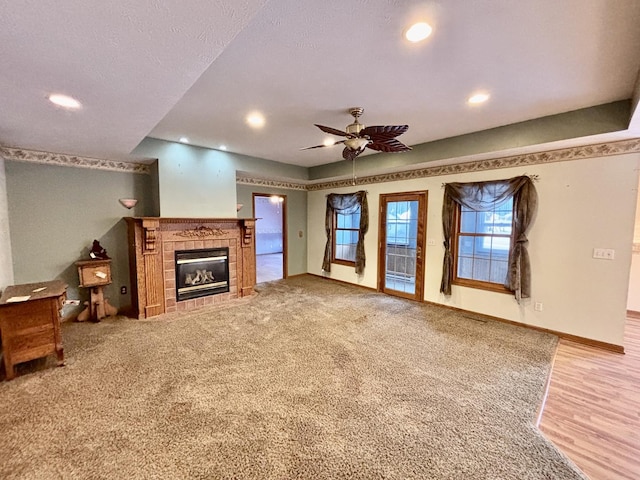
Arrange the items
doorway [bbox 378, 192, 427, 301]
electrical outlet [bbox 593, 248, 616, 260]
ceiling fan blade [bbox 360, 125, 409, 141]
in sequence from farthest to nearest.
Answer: doorway [bbox 378, 192, 427, 301] < electrical outlet [bbox 593, 248, 616, 260] < ceiling fan blade [bbox 360, 125, 409, 141]

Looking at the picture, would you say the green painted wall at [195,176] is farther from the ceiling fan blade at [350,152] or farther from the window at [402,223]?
the window at [402,223]

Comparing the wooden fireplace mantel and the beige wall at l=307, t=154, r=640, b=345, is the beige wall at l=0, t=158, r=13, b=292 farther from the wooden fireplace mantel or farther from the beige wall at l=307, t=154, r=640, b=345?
the beige wall at l=307, t=154, r=640, b=345

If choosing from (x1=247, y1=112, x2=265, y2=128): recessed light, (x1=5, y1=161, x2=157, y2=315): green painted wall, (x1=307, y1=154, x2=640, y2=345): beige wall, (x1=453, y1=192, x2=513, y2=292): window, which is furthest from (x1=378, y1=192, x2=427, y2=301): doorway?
(x1=5, y1=161, x2=157, y2=315): green painted wall

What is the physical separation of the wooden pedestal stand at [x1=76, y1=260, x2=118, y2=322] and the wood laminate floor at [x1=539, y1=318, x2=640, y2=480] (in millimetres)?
5073

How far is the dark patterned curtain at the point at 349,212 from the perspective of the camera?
553cm

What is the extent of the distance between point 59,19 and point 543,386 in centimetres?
406

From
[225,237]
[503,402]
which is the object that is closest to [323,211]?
[225,237]

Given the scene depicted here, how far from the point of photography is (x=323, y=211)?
6496 millimetres

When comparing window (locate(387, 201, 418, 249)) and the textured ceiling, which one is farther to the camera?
window (locate(387, 201, 418, 249))

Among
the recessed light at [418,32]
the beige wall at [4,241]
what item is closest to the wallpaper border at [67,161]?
the beige wall at [4,241]

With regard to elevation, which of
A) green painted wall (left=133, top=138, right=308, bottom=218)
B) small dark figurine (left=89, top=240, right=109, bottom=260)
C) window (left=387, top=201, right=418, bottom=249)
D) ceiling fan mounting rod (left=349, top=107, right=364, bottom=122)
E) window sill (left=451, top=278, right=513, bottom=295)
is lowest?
window sill (left=451, top=278, right=513, bottom=295)

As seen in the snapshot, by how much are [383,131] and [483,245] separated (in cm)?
270

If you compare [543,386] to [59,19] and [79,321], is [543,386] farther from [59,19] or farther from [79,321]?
[79,321]

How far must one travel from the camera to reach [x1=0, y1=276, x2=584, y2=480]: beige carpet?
1.56m
